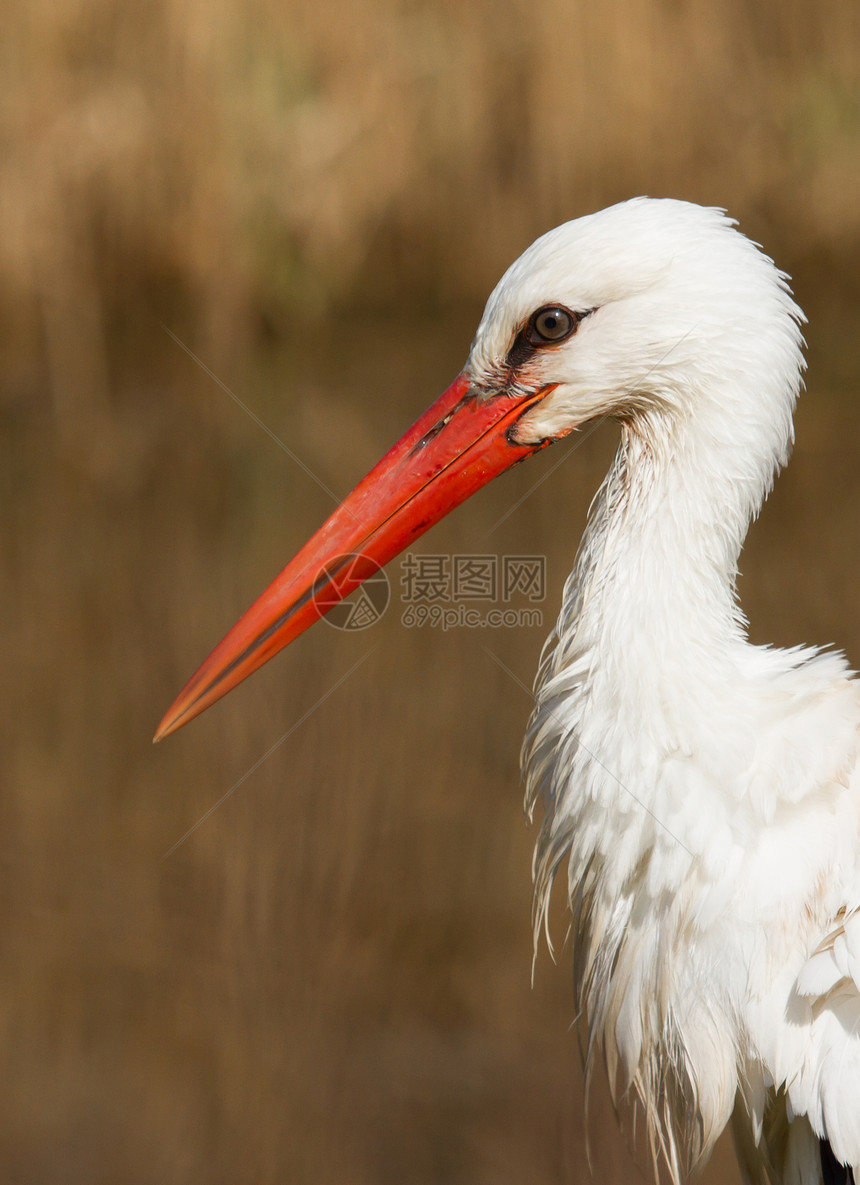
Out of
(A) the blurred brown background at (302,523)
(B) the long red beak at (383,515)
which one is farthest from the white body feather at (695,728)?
(A) the blurred brown background at (302,523)

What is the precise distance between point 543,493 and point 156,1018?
3.27 metres

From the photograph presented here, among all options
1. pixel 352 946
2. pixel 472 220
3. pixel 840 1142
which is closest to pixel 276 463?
pixel 472 220

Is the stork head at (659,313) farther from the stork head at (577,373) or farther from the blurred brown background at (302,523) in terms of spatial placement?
the blurred brown background at (302,523)

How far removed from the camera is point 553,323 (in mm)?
2148

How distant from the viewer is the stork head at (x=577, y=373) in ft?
6.56

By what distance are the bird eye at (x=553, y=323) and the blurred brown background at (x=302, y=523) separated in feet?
6.96

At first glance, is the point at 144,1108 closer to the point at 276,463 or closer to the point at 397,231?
the point at 276,463

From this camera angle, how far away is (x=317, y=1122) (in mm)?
3432

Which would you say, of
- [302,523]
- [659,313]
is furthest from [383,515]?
[302,523]

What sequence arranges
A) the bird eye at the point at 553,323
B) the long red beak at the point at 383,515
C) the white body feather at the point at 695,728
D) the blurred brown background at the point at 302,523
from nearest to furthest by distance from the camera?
1. the white body feather at the point at 695,728
2. the bird eye at the point at 553,323
3. the long red beak at the point at 383,515
4. the blurred brown background at the point at 302,523

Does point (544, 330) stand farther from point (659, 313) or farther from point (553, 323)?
point (659, 313)

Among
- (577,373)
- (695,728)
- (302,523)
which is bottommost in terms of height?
(695,728)

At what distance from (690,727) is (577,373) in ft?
2.01

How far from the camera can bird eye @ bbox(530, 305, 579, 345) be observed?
6.99 ft
